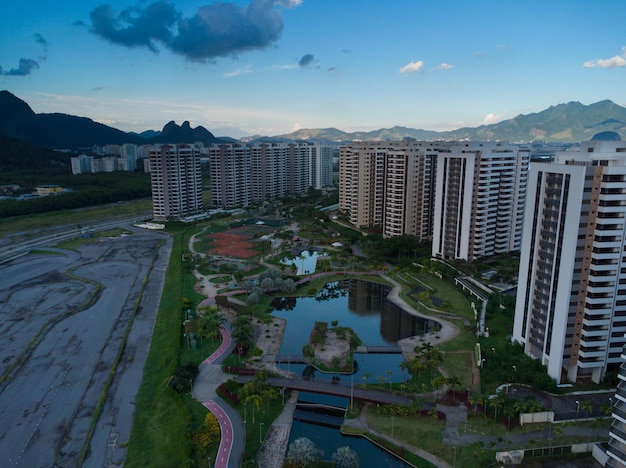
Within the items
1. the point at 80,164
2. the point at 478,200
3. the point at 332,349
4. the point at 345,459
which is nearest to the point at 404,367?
the point at 332,349

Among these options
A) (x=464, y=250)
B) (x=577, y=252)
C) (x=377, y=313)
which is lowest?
(x=377, y=313)

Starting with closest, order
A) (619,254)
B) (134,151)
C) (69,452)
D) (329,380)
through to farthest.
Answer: (69,452) → (619,254) → (329,380) → (134,151)

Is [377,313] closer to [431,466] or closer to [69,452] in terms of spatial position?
[431,466]

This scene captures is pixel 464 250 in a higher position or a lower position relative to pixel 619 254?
lower

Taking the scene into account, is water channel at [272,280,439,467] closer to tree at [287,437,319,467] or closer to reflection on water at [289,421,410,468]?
reflection on water at [289,421,410,468]

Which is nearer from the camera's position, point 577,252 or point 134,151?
point 577,252

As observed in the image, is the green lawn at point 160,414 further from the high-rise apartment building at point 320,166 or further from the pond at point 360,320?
the high-rise apartment building at point 320,166

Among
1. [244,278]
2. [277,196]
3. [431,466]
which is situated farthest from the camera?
[277,196]

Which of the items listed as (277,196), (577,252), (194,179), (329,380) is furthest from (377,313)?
(277,196)
